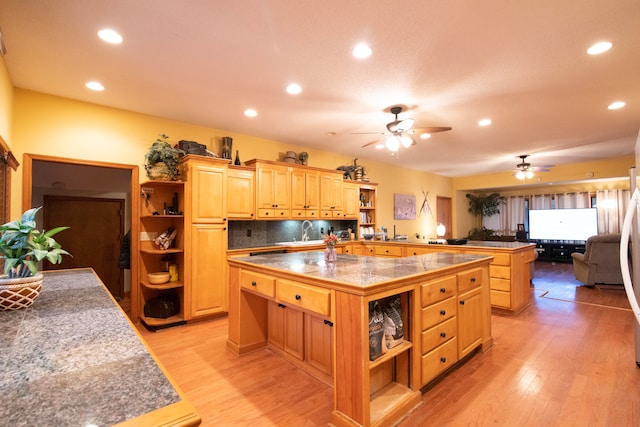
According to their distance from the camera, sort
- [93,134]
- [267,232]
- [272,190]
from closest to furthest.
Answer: [93,134], [272,190], [267,232]

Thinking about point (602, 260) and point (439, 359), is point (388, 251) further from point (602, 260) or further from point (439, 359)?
point (602, 260)

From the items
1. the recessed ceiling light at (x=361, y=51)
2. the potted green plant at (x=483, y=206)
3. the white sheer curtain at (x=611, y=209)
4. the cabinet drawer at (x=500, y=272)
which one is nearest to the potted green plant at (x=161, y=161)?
the recessed ceiling light at (x=361, y=51)

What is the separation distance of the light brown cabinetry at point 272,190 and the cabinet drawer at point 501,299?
122 inches

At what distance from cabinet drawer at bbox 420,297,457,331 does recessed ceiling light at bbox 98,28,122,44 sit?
2924 millimetres

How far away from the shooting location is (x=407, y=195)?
759 centimetres

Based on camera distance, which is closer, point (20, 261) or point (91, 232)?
point (20, 261)

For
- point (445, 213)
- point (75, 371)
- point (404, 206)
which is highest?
point (404, 206)

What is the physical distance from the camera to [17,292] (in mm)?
1345

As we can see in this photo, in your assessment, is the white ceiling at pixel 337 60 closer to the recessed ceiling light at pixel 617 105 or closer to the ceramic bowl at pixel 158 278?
the recessed ceiling light at pixel 617 105

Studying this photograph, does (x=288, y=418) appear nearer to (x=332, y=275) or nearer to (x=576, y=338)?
(x=332, y=275)

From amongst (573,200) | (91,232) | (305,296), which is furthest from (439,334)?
(573,200)

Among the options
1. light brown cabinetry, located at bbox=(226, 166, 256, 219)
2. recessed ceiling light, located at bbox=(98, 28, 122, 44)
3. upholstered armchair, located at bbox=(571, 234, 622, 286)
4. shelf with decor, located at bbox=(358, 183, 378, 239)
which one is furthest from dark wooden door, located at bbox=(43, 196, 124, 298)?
upholstered armchair, located at bbox=(571, 234, 622, 286)

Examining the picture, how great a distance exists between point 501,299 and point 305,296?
3.27 meters

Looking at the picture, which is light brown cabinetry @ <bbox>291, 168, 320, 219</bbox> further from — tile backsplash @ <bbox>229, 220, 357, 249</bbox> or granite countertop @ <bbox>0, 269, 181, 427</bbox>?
granite countertop @ <bbox>0, 269, 181, 427</bbox>
